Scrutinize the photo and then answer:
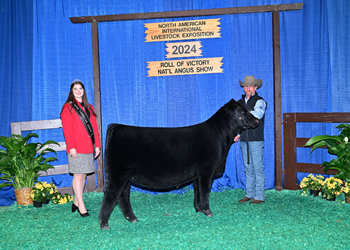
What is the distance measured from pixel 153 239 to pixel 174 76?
123 inches

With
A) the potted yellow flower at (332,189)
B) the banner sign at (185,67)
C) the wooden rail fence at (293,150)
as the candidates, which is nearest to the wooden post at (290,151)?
the wooden rail fence at (293,150)

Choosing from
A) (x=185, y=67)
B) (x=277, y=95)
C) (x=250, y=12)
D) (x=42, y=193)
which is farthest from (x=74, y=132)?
(x=250, y=12)

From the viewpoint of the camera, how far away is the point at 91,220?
387 centimetres

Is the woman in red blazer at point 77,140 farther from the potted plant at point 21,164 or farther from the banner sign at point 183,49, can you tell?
the banner sign at point 183,49

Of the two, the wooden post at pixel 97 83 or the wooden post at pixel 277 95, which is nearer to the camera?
the wooden post at pixel 277 95

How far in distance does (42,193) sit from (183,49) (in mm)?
3602

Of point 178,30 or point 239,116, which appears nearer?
point 239,116

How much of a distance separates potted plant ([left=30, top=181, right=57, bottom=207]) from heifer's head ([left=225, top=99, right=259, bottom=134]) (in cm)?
333

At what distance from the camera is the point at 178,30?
17.1 feet

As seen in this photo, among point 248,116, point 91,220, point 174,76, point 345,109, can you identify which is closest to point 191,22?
point 174,76

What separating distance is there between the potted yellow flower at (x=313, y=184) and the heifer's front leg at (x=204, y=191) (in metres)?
2.01

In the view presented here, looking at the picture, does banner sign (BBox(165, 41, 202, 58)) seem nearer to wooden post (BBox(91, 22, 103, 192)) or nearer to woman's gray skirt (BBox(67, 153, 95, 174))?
wooden post (BBox(91, 22, 103, 192))

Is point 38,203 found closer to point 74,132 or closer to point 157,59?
point 74,132

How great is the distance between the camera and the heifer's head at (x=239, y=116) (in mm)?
3951
